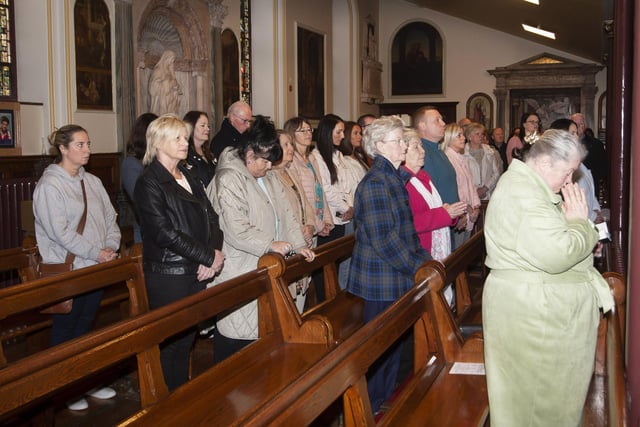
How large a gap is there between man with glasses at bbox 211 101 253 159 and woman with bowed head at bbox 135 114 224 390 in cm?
213

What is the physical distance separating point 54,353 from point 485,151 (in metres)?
7.59

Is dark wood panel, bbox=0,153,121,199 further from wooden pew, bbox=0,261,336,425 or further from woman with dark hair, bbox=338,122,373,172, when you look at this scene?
wooden pew, bbox=0,261,336,425

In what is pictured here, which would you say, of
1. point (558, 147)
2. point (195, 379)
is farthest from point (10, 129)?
point (558, 147)

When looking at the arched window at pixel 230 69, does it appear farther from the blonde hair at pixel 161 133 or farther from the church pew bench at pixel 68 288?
the blonde hair at pixel 161 133

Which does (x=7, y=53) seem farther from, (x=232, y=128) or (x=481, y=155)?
(x=481, y=155)

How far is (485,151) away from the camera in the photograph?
30.3ft

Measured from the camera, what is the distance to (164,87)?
36.8ft

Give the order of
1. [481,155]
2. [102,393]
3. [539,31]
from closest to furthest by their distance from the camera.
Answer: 1. [102,393]
2. [481,155]
3. [539,31]

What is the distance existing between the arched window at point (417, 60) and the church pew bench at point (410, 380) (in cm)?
1760

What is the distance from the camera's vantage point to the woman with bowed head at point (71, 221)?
4363 millimetres

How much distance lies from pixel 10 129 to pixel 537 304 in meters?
6.94

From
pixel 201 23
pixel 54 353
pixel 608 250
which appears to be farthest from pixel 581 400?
pixel 201 23

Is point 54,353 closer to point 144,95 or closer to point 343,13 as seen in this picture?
point 144,95

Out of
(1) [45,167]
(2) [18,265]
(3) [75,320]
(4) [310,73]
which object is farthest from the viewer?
(4) [310,73]
